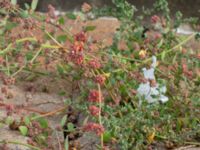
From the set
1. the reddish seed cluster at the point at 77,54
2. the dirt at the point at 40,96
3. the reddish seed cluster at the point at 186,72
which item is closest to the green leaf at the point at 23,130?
the dirt at the point at 40,96

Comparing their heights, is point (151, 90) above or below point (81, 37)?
below

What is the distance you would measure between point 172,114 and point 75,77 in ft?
1.14

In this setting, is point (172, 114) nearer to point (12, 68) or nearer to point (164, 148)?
point (164, 148)

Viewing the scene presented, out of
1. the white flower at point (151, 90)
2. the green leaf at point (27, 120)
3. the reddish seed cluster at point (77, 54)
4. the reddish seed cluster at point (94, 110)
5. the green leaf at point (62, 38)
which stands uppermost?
the green leaf at point (62, 38)

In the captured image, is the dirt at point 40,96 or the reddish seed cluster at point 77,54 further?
the dirt at point 40,96

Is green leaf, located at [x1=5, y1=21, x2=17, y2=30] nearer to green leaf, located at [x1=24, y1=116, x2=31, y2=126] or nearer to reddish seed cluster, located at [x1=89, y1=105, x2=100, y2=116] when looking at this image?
green leaf, located at [x1=24, y1=116, x2=31, y2=126]

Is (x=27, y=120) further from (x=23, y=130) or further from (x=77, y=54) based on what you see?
(x=77, y=54)

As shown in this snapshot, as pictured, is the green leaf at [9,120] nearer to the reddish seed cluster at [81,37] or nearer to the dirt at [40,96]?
the dirt at [40,96]

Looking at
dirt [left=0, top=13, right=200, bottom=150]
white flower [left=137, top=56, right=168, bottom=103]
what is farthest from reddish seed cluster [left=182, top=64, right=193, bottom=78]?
dirt [left=0, top=13, right=200, bottom=150]

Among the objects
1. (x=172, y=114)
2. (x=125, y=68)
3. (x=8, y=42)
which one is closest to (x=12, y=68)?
(x=8, y=42)

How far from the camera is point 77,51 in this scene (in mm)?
2113

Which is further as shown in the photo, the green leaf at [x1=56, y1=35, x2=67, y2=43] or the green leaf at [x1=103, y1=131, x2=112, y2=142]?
the green leaf at [x1=56, y1=35, x2=67, y2=43]

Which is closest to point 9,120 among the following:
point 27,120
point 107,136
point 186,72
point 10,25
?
point 27,120

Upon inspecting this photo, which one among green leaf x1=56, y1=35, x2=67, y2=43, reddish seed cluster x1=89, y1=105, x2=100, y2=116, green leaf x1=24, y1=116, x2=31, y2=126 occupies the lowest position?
green leaf x1=24, y1=116, x2=31, y2=126
